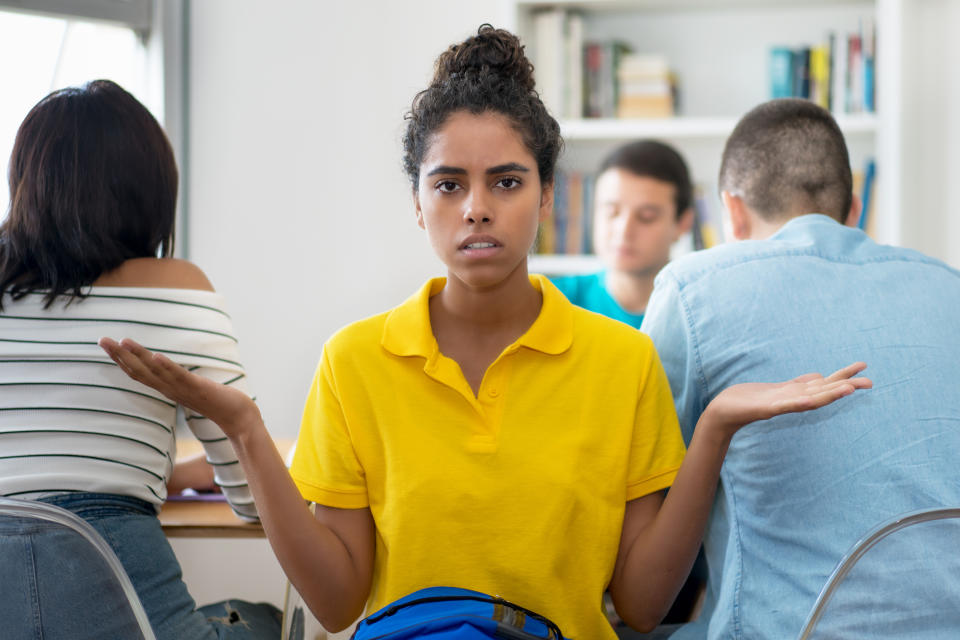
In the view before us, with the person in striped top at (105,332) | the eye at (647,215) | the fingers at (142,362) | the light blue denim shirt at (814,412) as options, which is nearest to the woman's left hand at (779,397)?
the light blue denim shirt at (814,412)

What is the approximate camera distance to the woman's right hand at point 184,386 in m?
1.02

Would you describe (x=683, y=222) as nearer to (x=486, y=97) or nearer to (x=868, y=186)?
(x=868, y=186)

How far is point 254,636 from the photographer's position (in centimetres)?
142

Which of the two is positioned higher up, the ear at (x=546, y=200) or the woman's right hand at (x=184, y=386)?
the ear at (x=546, y=200)

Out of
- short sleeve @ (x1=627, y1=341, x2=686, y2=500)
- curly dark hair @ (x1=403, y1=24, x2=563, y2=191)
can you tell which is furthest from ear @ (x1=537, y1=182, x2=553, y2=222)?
short sleeve @ (x1=627, y1=341, x2=686, y2=500)

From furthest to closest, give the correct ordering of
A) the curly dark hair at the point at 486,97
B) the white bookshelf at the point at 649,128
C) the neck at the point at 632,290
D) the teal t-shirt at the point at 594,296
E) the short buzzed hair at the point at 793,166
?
the white bookshelf at the point at 649,128 → the neck at the point at 632,290 → the teal t-shirt at the point at 594,296 → the short buzzed hair at the point at 793,166 → the curly dark hair at the point at 486,97

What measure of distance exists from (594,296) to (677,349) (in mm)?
1224

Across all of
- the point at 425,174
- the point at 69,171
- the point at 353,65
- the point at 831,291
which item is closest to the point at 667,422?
the point at 831,291

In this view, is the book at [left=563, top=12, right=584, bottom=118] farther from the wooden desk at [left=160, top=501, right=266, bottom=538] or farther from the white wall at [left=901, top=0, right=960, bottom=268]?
the wooden desk at [left=160, top=501, right=266, bottom=538]

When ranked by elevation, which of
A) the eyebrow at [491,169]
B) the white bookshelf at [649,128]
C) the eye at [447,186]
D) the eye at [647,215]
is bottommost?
the eye at [447,186]

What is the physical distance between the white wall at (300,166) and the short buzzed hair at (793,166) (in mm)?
1977

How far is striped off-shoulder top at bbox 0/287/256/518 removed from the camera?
1283 mm

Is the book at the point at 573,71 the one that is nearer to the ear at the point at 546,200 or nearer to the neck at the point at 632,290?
the neck at the point at 632,290

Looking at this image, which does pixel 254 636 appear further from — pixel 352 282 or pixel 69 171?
pixel 352 282
